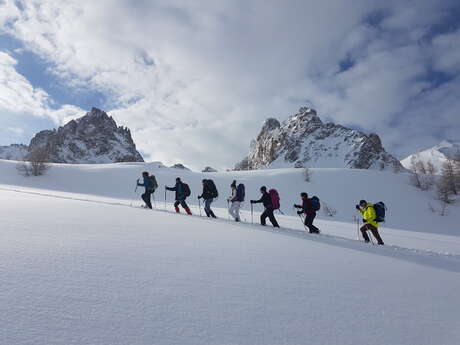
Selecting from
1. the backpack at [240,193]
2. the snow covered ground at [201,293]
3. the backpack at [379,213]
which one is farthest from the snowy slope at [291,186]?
the snow covered ground at [201,293]

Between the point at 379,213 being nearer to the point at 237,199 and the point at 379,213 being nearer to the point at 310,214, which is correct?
the point at 310,214

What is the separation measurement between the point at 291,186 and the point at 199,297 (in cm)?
3418

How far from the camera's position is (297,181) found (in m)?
37.7

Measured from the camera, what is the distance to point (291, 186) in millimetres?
36156

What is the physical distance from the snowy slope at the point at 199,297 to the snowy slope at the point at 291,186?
2369 cm

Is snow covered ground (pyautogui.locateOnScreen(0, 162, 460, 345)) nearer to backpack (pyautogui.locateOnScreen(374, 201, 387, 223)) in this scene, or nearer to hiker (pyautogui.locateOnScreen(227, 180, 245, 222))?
backpack (pyautogui.locateOnScreen(374, 201, 387, 223))

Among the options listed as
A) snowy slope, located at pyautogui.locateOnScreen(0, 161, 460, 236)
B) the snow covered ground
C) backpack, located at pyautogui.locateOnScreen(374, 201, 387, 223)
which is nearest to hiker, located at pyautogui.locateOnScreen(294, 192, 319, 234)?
backpack, located at pyautogui.locateOnScreen(374, 201, 387, 223)

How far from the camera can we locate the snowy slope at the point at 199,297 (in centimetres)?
228

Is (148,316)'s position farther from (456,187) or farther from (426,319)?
(456,187)

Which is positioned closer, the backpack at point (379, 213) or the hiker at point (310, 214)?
the backpack at point (379, 213)

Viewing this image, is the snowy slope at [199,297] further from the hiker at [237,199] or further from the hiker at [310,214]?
the hiker at [237,199]

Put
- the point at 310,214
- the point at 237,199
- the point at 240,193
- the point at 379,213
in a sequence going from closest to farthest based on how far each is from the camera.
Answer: the point at 379,213 → the point at 310,214 → the point at 240,193 → the point at 237,199

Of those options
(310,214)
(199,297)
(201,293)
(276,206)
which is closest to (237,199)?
(276,206)

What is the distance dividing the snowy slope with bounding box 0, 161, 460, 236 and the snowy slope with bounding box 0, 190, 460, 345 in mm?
23688
